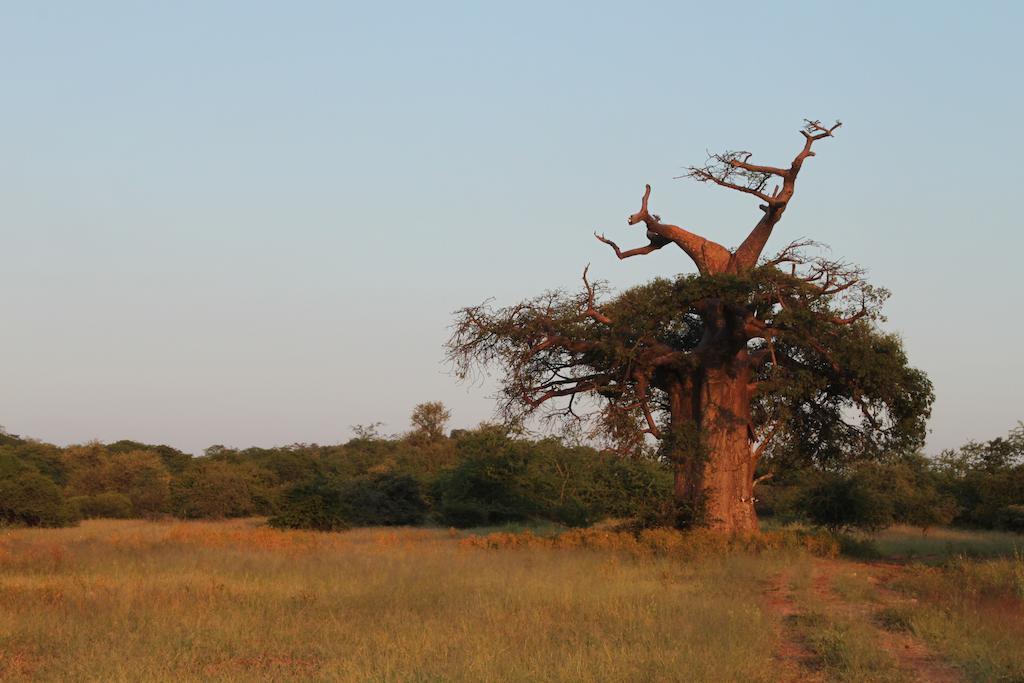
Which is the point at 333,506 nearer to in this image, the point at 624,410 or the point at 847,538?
the point at 624,410

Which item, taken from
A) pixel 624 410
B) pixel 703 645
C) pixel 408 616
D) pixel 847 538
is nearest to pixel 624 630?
pixel 703 645

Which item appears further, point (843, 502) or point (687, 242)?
point (843, 502)

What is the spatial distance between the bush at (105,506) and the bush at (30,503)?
750 cm

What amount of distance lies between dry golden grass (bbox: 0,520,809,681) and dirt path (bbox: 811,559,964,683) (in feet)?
3.22

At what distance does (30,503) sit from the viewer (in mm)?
31672

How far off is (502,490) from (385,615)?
29.0 meters

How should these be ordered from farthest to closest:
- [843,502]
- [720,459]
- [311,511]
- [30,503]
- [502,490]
Result: [502,490], [311,511], [30,503], [843,502], [720,459]

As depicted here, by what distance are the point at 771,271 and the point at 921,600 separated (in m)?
8.26

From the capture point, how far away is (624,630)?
1059 centimetres

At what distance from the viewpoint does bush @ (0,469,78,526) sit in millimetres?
31531

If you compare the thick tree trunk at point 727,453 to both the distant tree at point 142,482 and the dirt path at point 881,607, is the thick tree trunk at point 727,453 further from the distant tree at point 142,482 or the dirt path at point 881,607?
the distant tree at point 142,482

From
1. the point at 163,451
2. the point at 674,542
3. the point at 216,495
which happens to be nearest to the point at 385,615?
the point at 674,542

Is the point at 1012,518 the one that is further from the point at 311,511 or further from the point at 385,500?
the point at 385,500

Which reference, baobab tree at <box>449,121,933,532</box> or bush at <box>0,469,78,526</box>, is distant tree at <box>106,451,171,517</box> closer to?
bush at <box>0,469,78,526</box>
